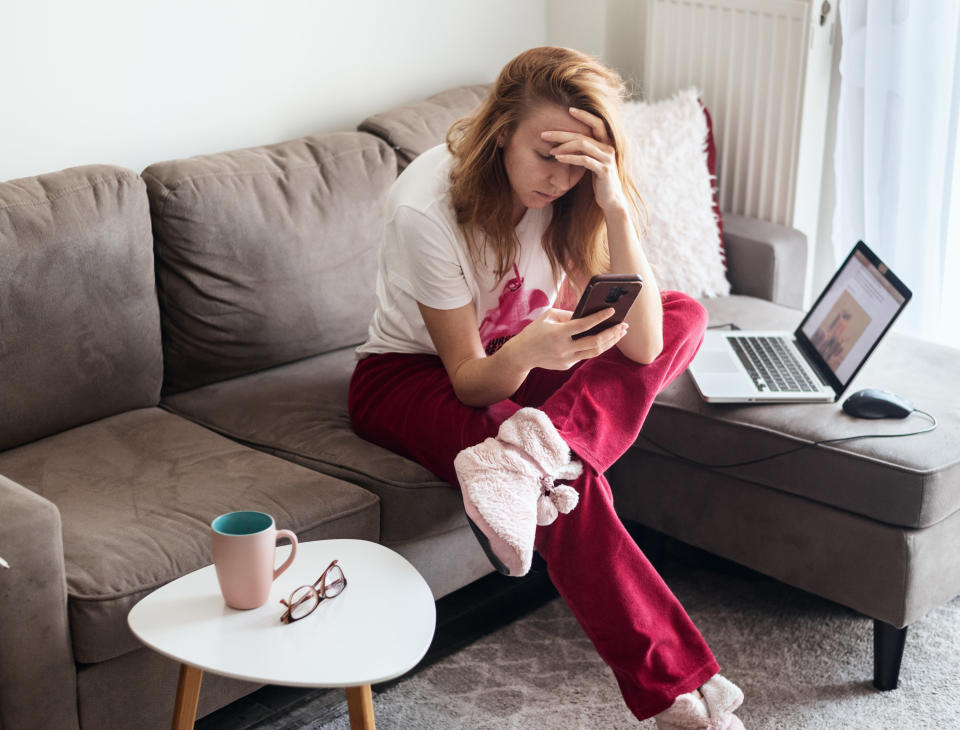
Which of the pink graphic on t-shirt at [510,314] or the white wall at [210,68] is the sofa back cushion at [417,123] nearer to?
the white wall at [210,68]

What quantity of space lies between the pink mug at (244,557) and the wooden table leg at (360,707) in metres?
0.16

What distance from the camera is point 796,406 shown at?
1912 mm

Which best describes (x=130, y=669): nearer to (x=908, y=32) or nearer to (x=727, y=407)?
(x=727, y=407)

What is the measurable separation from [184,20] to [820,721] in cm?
182

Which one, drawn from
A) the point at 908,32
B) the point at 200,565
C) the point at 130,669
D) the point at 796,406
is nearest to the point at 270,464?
the point at 200,565

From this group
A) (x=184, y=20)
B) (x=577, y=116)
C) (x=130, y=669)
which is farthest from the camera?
(x=184, y=20)

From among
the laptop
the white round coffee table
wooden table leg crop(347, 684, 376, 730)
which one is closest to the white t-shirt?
the laptop

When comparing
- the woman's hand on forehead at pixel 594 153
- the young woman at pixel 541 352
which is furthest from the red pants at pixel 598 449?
the woman's hand on forehead at pixel 594 153

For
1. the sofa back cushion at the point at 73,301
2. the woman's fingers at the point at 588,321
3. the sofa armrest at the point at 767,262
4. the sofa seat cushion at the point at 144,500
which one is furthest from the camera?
the sofa armrest at the point at 767,262

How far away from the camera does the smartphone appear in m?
1.52

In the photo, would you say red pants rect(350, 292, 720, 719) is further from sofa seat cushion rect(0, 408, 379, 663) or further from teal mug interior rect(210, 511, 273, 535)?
teal mug interior rect(210, 511, 273, 535)

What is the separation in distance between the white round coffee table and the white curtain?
168 centimetres

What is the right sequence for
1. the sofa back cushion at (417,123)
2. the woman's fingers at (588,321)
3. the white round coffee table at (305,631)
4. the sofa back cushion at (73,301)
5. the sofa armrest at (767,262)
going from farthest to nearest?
the sofa armrest at (767,262), the sofa back cushion at (417,123), the sofa back cushion at (73,301), the woman's fingers at (588,321), the white round coffee table at (305,631)

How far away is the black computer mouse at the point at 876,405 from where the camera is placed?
1841 millimetres
